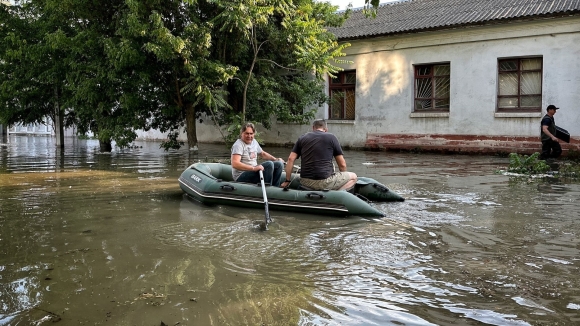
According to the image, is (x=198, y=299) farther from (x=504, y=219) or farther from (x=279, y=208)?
(x=504, y=219)

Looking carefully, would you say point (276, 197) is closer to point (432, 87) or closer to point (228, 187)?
point (228, 187)

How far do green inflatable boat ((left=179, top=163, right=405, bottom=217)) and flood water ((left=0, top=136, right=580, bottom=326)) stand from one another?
183 mm

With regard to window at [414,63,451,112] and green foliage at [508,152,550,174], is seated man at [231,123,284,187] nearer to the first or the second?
green foliage at [508,152,550,174]

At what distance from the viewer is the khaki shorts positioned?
7578mm

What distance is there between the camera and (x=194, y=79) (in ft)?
47.3

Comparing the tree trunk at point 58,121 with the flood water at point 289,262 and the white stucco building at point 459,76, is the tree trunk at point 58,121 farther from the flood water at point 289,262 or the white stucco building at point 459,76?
the flood water at point 289,262

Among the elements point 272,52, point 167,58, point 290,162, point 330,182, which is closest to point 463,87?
point 272,52

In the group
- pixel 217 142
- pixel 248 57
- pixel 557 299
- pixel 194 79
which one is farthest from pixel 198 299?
pixel 217 142

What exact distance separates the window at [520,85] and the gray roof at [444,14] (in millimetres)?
1411

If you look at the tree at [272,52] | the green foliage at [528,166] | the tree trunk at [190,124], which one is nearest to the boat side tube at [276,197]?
the green foliage at [528,166]

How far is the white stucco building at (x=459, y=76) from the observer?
15.5 meters

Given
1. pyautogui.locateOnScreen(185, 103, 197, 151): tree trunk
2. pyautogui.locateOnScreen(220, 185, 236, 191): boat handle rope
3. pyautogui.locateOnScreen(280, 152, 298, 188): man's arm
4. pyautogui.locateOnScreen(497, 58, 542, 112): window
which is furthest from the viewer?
pyautogui.locateOnScreen(185, 103, 197, 151): tree trunk

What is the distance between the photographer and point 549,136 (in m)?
14.4

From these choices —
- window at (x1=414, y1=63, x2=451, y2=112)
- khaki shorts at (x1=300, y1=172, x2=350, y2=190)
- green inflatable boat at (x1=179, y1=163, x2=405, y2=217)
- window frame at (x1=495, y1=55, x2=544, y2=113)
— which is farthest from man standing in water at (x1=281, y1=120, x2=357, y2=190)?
window at (x1=414, y1=63, x2=451, y2=112)
